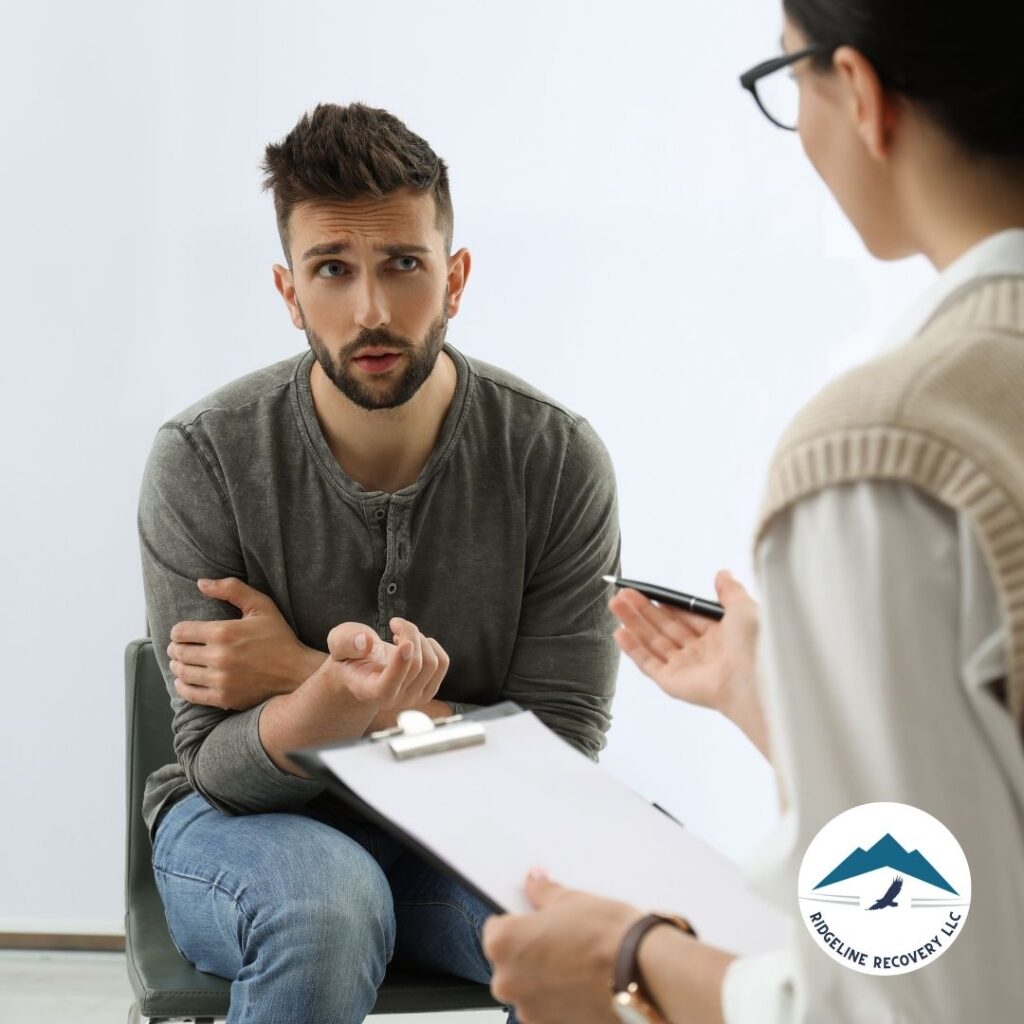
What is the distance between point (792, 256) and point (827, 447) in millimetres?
2146

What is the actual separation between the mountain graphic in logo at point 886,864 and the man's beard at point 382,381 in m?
1.17

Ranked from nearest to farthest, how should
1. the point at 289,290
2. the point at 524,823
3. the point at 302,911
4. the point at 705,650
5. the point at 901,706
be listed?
1. the point at 901,706
2. the point at 524,823
3. the point at 705,650
4. the point at 302,911
5. the point at 289,290

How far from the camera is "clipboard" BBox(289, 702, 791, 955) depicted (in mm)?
903

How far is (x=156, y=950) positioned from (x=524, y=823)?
0.94 m

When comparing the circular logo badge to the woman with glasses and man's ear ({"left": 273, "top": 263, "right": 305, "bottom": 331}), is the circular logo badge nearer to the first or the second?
the woman with glasses

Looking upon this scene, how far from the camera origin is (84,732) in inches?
113

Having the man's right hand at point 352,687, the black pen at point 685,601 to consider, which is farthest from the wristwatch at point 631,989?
the man's right hand at point 352,687

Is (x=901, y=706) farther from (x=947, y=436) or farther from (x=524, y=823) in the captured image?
(x=524, y=823)

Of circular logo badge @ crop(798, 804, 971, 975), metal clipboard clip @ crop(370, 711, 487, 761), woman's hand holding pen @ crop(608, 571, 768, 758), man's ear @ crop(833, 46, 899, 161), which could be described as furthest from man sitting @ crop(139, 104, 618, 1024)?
man's ear @ crop(833, 46, 899, 161)

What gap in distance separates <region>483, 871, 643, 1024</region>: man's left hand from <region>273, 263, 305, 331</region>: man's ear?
47.7 inches

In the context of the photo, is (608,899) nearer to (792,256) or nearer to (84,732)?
(792,256)

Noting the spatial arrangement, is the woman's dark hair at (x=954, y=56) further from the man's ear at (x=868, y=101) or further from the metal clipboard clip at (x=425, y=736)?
the metal clipboard clip at (x=425, y=736)

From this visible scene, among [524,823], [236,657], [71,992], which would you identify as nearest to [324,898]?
[236,657]

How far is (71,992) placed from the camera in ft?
9.14
